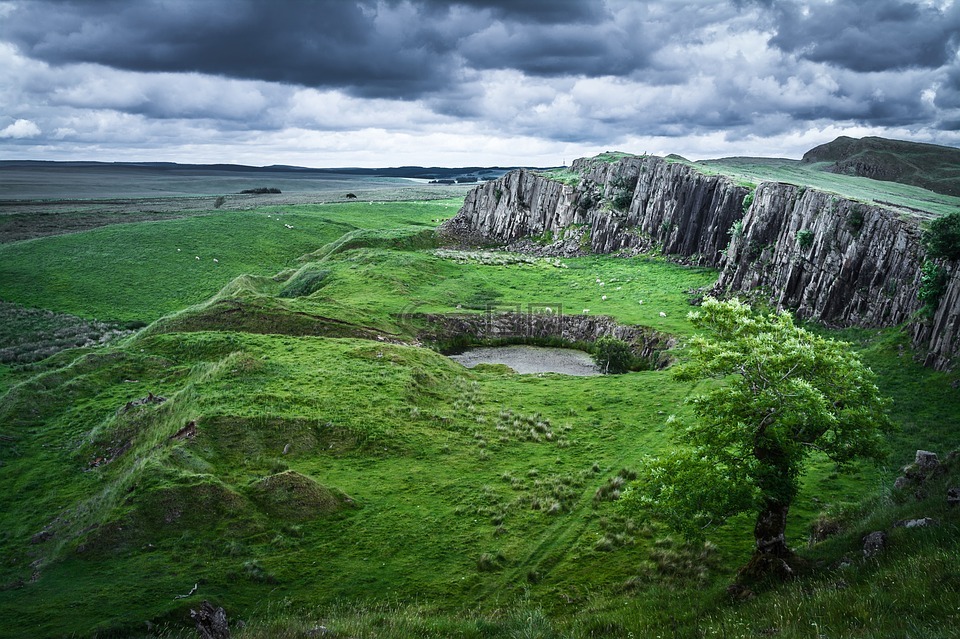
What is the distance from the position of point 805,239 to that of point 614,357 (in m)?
22.9

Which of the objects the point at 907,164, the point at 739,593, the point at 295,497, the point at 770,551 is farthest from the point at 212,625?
the point at 907,164

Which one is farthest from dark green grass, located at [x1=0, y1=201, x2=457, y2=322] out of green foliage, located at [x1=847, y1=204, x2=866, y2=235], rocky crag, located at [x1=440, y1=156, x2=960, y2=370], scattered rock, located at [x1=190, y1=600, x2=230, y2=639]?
green foliage, located at [x1=847, y1=204, x2=866, y2=235]

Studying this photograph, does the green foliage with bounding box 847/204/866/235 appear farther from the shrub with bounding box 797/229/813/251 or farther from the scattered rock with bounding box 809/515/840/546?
the scattered rock with bounding box 809/515/840/546

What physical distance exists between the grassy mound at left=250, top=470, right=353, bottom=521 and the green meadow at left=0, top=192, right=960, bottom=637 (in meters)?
0.12

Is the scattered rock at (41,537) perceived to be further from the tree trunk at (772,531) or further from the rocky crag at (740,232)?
the rocky crag at (740,232)

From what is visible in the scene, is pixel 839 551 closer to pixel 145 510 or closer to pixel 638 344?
pixel 145 510

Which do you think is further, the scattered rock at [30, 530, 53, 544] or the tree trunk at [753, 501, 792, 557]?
the scattered rock at [30, 530, 53, 544]

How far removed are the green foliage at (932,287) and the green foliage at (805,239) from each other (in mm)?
17368

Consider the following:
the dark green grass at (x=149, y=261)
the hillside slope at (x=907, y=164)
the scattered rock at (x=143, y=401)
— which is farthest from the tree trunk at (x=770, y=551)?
the hillside slope at (x=907, y=164)

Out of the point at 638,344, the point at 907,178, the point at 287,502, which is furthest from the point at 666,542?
the point at 907,178

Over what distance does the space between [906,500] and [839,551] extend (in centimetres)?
382

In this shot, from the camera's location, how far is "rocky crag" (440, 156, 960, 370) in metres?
48.9

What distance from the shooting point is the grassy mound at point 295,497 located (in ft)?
102

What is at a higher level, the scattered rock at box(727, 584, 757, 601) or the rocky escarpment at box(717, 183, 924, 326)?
the rocky escarpment at box(717, 183, 924, 326)
